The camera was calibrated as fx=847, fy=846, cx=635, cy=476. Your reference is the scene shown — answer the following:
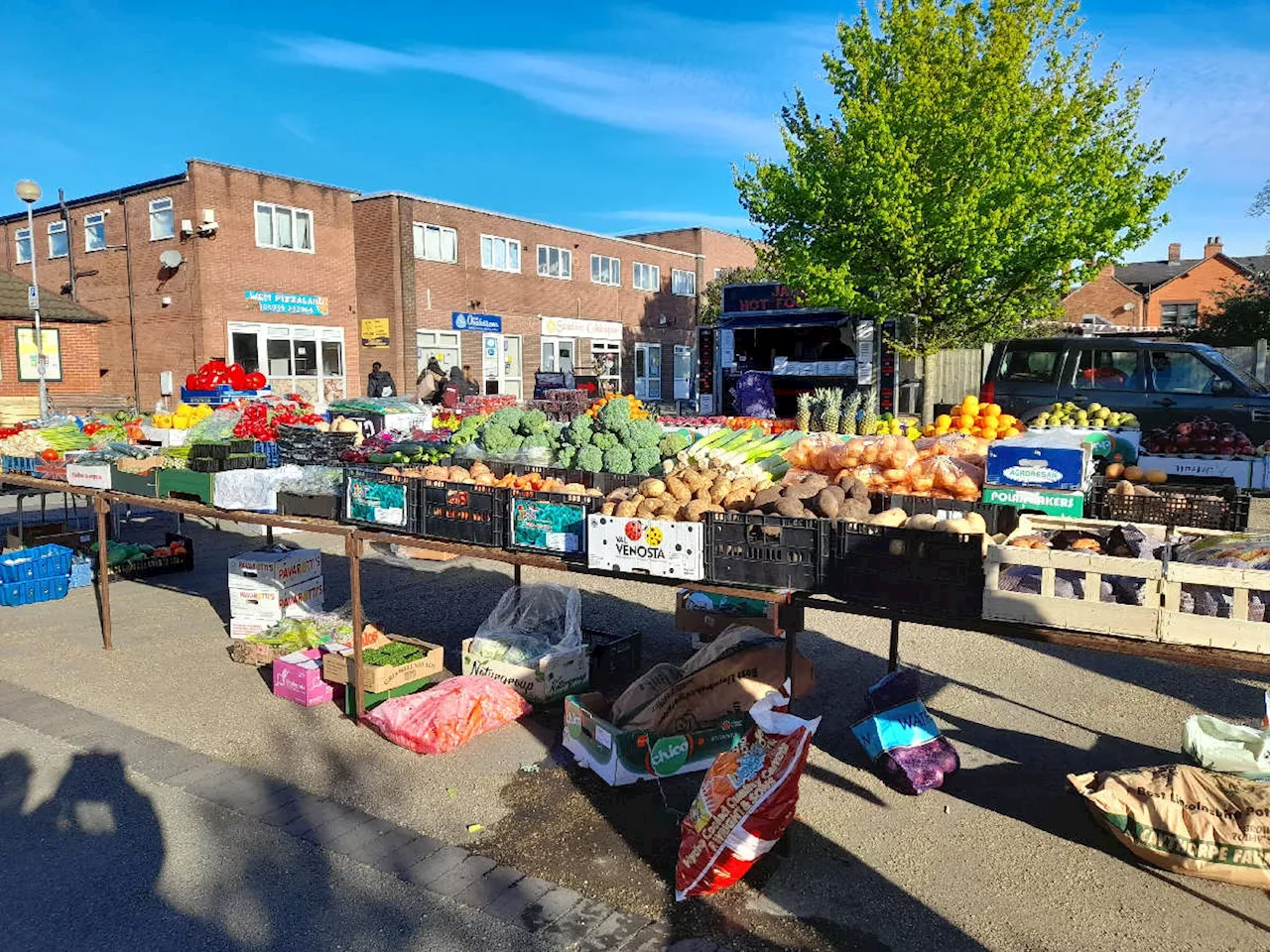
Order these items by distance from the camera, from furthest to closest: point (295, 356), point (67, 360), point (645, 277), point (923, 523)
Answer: point (645, 277) → point (295, 356) → point (67, 360) → point (923, 523)

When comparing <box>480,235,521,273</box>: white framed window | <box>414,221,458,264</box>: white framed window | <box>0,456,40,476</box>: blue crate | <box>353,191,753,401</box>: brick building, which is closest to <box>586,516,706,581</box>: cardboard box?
<box>0,456,40,476</box>: blue crate

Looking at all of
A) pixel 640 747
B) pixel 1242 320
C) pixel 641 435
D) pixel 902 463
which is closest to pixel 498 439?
pixel 641 435

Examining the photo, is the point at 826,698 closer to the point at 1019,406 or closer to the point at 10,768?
the point at 10,768

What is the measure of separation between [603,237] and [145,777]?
32.9 meters

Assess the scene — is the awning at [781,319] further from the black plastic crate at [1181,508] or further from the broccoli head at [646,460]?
the black plastic crate at [1181,508]

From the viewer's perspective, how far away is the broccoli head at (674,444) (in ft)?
19.2

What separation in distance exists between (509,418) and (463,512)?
2.09 meters

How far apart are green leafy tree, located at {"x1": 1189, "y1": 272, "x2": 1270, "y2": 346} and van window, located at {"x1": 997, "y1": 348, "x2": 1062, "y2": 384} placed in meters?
22.0

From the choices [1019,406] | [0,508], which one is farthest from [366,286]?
[1019,406]

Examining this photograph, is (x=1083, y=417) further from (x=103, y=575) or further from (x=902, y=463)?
(x=103, y=575)

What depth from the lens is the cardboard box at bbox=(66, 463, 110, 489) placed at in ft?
21.4

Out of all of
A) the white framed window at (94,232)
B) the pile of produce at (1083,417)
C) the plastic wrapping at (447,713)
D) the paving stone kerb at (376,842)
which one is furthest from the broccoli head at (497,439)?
the white framed window at (94,232)

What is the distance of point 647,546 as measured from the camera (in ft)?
13.2

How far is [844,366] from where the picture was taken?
58.3 feet
